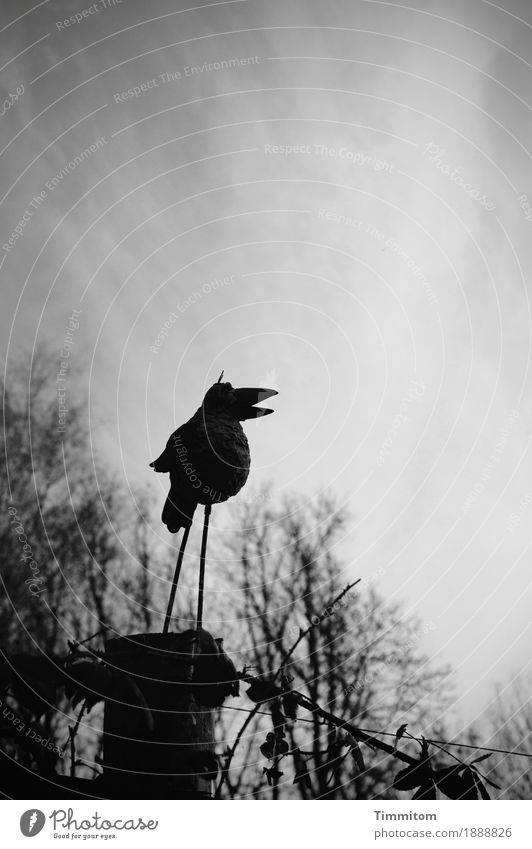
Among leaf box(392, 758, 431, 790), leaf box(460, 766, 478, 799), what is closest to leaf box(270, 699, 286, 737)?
leaf box(392, 758, 431, 790)

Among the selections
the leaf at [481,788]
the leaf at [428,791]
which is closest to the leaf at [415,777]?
the leaf at [428,791]

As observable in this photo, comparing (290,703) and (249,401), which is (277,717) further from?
(249,401)

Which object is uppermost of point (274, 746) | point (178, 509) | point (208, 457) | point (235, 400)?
point (235, 400)

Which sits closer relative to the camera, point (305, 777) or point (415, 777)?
point (415, 777)

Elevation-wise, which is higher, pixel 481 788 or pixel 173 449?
pixel 173 449

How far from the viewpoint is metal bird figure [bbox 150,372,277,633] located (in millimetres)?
2156

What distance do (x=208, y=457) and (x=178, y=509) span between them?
0.25m

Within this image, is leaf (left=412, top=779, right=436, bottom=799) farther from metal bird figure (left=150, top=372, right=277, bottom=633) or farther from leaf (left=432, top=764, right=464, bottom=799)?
metal bird figure (left=150, top=372, right=277, bottom=633)

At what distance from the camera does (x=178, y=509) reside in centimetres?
224

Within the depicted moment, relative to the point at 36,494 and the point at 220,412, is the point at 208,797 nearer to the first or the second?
the point at 220,412

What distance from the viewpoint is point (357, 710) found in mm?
6352
